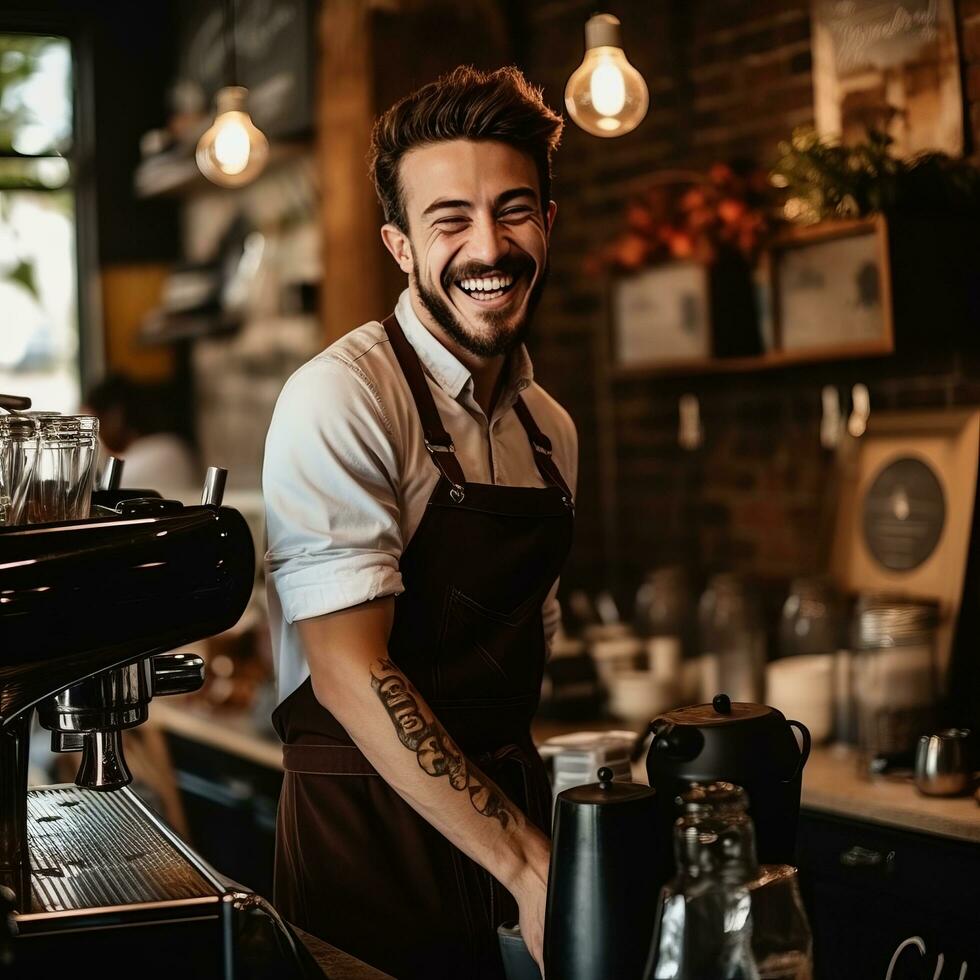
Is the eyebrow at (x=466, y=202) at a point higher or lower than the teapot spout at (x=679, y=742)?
higher

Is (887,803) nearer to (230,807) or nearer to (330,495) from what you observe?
(330,495)

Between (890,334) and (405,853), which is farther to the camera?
(890,334)

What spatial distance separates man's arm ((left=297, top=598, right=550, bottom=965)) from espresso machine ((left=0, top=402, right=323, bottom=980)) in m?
0.24

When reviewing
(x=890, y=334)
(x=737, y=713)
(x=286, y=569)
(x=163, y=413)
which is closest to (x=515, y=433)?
(x=286, y=569)

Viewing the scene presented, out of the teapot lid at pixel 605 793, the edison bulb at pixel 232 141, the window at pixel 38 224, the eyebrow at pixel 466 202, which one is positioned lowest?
the teapot lid at pixel 605 793

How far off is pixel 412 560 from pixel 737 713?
56cm

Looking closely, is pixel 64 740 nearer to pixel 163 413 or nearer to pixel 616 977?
pixel 616 977

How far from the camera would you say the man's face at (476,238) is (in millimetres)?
1828

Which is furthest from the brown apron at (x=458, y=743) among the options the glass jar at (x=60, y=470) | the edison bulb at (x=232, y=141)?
the edison bulb at (x=232, y=141)

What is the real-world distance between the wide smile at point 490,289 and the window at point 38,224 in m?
4.85

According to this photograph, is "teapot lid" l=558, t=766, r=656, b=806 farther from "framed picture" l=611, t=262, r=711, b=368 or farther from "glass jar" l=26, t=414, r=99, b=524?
"framed picture" l=611, t=262, r=711, b=368

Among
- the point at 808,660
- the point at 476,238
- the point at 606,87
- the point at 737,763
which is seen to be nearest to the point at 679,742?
the point at 737,763

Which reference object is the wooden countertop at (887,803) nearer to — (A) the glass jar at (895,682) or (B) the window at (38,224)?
(A) the glass jar at (895,682)

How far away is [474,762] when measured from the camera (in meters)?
1.85
